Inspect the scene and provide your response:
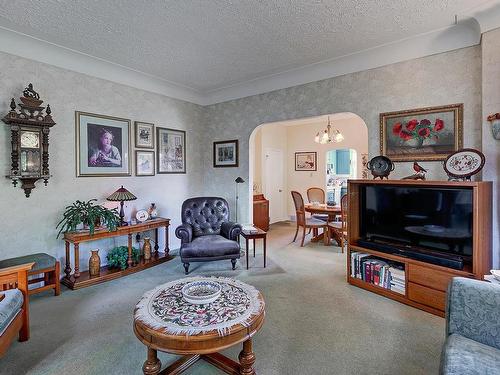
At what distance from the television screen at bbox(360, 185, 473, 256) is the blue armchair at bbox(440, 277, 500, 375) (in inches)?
48.3

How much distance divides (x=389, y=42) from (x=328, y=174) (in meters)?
4.77

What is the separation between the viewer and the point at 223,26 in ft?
9.70

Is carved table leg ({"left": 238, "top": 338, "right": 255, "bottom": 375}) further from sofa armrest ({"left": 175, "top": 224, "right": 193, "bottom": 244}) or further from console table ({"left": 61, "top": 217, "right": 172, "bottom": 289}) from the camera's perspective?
console table ({"left": 61, "top": 217, "right": 172, "bottom": 289})

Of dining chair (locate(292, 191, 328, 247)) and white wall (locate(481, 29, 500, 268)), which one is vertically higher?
white wall (locate(481, 29, 500, 268))

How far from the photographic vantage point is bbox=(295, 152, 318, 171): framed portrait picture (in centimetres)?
788

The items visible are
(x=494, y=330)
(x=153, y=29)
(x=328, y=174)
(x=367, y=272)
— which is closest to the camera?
(x=494, y=330)

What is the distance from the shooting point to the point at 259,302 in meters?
1.97

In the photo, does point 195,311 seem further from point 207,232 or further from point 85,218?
point 207,232

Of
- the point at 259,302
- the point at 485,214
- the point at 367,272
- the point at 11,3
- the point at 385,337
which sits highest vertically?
the point at 11,3

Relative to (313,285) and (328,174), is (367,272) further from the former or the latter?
(328,174)

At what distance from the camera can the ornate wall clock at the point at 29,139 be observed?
10.3ft

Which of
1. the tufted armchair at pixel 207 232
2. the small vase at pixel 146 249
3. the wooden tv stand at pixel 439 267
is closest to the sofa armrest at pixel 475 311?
the wooden tv stand at pixel 439 267

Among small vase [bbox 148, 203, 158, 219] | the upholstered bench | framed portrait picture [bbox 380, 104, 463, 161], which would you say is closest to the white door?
small vase [bbox 148, 203, 158, 219]

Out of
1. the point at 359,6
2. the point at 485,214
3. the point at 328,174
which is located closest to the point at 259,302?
the point at 485,214
